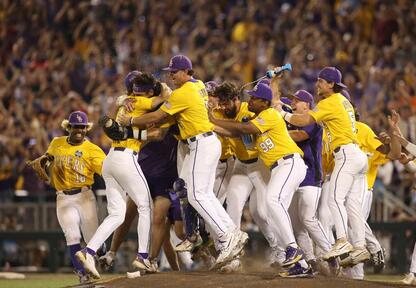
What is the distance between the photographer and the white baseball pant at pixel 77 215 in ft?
48.8

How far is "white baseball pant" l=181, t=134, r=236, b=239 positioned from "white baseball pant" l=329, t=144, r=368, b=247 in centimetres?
138

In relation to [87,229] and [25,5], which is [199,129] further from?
[25,5]

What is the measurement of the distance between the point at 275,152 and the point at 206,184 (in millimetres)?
981

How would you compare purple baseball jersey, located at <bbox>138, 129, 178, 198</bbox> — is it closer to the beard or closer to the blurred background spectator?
the beard

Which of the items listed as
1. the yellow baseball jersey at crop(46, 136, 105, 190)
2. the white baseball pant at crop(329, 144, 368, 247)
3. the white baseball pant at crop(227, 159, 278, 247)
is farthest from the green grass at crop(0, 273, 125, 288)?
the white baseball pant at crop(329, 144, 368, 247)

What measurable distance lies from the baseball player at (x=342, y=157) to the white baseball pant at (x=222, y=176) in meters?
1.17

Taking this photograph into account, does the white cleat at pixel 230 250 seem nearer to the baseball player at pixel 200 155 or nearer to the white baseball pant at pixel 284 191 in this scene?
the baseball player at pixel 200 155

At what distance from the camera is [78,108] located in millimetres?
21328

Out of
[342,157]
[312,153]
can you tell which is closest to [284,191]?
[342,157]

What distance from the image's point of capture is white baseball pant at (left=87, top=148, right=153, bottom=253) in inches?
532

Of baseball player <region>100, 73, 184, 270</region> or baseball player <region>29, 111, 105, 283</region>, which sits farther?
baseball player <region>29, 111, 105, 283</region>

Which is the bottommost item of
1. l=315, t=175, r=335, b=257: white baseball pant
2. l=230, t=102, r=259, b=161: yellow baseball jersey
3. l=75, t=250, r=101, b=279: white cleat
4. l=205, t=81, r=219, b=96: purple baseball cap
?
l=75, t=250, r=101, b=279: white cleat

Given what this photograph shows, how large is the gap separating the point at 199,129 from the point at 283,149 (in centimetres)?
109

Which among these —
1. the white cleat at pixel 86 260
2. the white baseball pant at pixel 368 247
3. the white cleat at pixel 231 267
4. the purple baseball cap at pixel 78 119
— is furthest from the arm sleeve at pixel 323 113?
the white cleat at pixel 86 260
